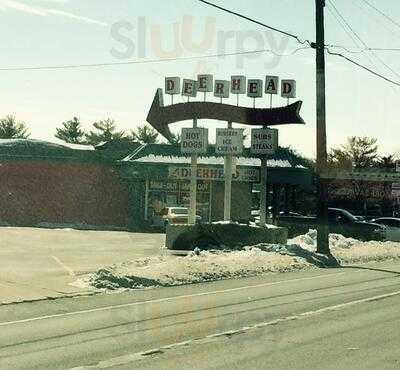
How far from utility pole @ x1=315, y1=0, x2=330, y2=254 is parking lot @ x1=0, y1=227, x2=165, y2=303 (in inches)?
253

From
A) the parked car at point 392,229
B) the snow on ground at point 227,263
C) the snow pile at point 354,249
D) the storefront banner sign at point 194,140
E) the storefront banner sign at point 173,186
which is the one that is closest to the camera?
the snow on ground at point 227,263

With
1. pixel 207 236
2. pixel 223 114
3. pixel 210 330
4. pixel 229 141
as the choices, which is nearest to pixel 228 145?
pixel 229 141

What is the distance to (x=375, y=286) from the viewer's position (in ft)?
53.9

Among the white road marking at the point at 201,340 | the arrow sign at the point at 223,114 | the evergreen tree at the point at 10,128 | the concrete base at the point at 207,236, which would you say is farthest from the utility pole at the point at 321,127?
the evergreen tree at the point at 10,128

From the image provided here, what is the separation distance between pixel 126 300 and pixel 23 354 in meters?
5.35

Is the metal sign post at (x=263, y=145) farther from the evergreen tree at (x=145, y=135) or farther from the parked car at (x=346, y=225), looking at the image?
the evergreen tree at (x=145, y=135)

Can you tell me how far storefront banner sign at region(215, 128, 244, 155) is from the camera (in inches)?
1133

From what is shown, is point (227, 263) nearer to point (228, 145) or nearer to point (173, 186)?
point (228, 145)

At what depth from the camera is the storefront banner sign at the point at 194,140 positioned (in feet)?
95.1

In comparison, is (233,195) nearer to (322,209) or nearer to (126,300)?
(322,209)

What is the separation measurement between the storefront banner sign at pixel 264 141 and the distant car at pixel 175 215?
10.3 m

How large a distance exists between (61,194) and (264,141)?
19488 millimetres

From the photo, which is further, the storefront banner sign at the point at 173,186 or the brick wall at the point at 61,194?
the brick wall at the point at 61,194

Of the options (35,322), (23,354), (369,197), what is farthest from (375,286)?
(369,197)
